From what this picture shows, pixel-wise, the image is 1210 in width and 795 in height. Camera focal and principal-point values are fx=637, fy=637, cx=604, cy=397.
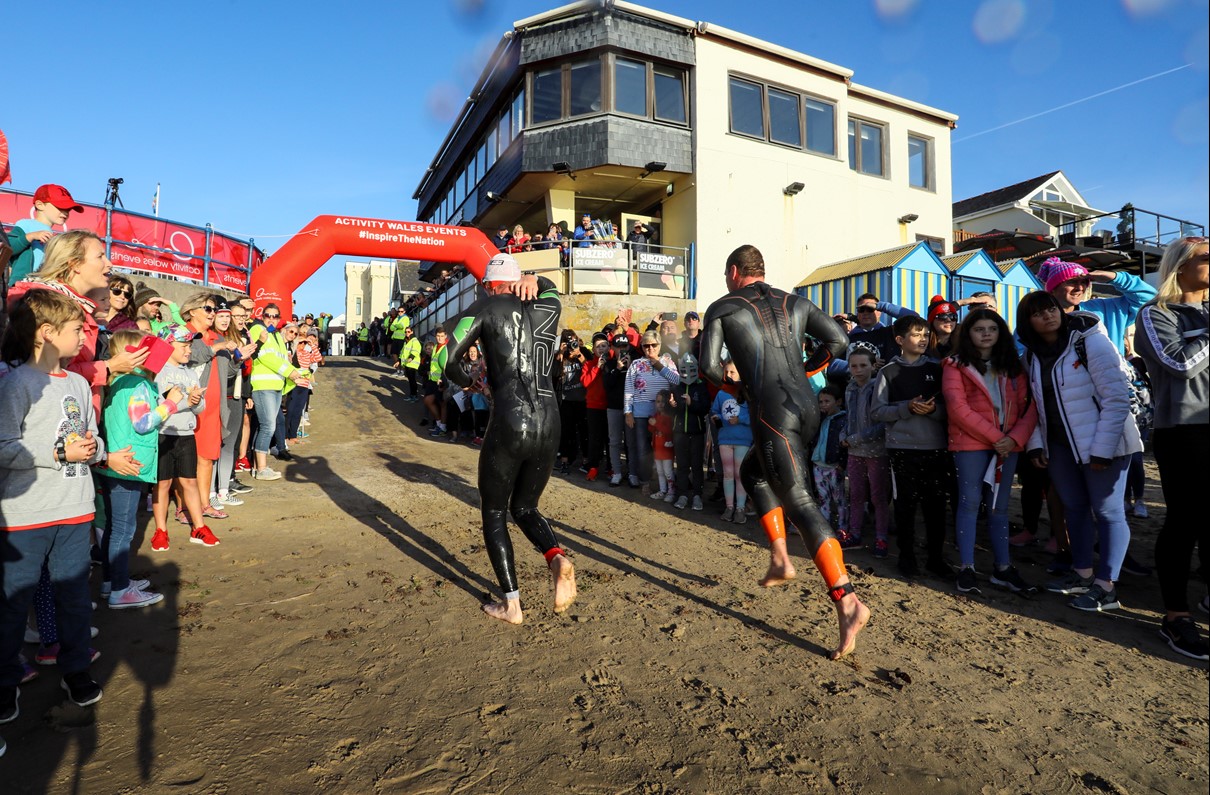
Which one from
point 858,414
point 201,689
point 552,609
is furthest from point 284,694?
point 858,414

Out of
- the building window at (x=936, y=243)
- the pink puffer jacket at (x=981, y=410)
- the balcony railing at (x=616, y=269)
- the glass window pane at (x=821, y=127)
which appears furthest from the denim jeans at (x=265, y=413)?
the building window at (x=936, y=243)

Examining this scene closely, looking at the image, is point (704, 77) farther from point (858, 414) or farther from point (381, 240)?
point (858, 414)

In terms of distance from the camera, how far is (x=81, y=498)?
2.79 metres

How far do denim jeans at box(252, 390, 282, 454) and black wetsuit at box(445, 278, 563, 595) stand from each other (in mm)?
4887

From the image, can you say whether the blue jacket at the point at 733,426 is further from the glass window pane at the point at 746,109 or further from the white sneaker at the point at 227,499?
the glass window pane at the point at 746,109

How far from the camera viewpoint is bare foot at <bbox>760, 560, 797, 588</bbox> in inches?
157

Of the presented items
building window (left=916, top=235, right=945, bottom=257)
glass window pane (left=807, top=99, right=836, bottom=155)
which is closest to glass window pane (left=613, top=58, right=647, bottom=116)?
glass window pane (left=807, top=99, right=836, bottom=155)

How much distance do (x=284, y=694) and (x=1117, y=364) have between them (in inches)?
187

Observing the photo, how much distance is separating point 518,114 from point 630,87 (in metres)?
A: 3.32

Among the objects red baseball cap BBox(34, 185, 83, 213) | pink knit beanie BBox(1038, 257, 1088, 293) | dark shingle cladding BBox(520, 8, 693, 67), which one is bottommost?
pink knit beanie BBox(1038, 257, 1088, 293)

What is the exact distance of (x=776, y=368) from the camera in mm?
3693

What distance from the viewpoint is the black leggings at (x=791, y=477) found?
345 cm

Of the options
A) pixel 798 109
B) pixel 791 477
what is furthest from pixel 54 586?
pixel 798 109

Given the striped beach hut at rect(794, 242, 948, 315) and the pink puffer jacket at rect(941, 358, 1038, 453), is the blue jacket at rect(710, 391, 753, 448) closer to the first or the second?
the pink puffer jacket at rect(941, 358, 1038, 453)
